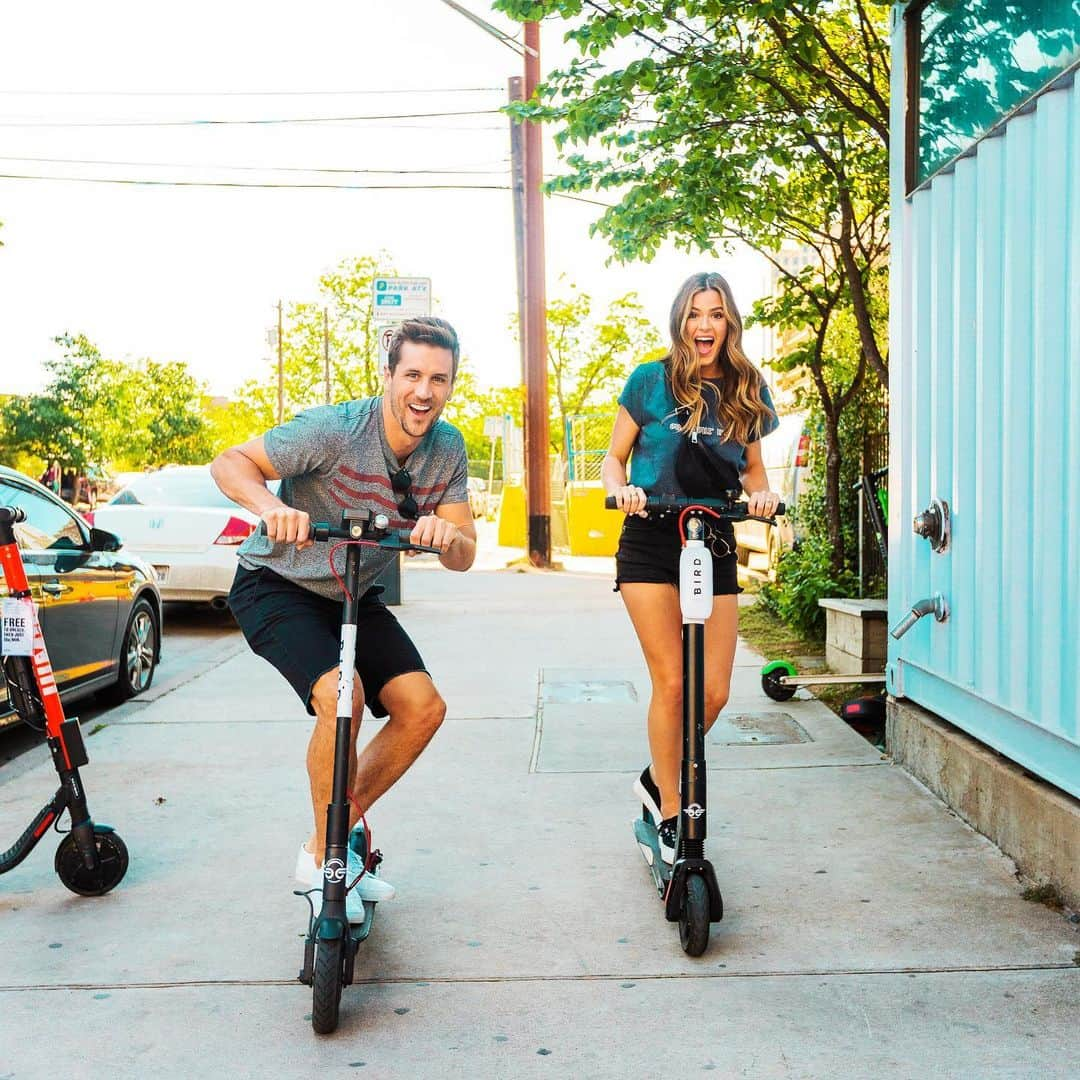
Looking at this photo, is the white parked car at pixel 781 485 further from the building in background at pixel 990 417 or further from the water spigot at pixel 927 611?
the water spigot at pixel 927 611

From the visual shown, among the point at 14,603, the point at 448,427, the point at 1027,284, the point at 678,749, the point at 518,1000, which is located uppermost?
the point at 1027,284

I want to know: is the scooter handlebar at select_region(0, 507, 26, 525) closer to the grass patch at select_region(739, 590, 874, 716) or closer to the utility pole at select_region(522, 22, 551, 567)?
the grass patch at select_region(739, 590, 874, 716)

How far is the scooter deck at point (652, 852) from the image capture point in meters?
4.15

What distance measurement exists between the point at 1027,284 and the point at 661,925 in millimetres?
2410

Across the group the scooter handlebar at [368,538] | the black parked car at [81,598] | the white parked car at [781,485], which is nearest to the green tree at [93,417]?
the white parked car at [781,485]

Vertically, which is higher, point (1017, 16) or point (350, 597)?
point (1017, 16)

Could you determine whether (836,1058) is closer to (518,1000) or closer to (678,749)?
(518,1000)

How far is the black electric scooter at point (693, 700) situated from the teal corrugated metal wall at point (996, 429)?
102cm

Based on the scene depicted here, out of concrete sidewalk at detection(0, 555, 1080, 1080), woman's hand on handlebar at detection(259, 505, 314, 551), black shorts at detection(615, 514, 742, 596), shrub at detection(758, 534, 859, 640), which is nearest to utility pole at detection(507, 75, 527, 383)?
shrub at detection(758, 534, 859, 640)

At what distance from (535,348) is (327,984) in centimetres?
1605

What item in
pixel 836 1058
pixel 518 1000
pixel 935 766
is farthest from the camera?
pixel 935 766

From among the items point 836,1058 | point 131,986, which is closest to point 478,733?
point 131,986

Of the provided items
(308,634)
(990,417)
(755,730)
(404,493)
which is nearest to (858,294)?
(755,730)

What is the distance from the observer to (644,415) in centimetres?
435
